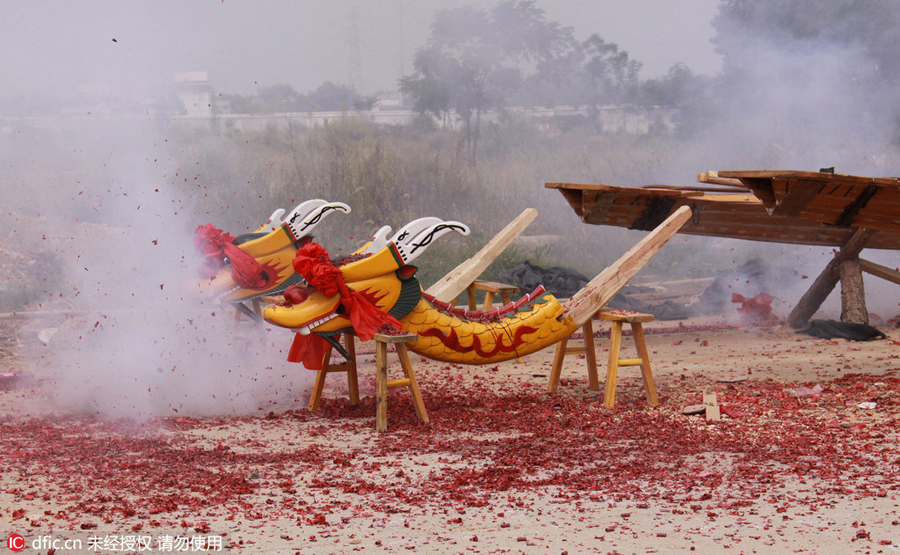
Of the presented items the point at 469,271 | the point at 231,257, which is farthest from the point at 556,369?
the point at 231,257

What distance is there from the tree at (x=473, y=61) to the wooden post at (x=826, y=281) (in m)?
9.87

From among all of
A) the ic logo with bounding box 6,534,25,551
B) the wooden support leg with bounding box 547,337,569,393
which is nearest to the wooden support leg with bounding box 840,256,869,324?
the wooden support leg with bounding box 547,337,569,393

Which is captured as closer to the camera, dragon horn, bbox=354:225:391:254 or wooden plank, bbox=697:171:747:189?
dragon horn, bbox=354:225:391:254

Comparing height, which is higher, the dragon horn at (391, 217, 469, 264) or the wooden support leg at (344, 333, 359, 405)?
the dragon horn at (391, 217, 469, 264)

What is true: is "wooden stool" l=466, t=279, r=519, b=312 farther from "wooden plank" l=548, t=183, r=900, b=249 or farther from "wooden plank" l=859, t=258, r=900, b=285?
"wooden plank" l=859, t=258, r=900, b=285

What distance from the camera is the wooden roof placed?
5.31 meters

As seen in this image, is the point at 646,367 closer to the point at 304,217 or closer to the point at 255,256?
the point at 304,217

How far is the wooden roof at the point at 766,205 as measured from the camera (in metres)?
5.31

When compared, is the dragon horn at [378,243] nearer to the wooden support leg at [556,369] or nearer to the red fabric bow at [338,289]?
the red fabric bow at [338,289]

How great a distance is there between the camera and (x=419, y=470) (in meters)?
4.24

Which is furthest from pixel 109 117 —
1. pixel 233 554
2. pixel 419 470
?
pixel 233 554

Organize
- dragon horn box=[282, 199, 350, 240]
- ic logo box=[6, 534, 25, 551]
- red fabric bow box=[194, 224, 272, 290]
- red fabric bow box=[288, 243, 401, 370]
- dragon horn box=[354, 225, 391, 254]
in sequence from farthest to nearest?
dragon horn box=[282, 199, 350, 240], red fabric bow box=[194, 224, 272, 290], dragon horn box=[354, 225, 391, 254], red fabric bow box=[288, 243, 401, 370], ic logo box=[6, 534, 25, 551]

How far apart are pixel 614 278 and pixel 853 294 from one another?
357 centimetres

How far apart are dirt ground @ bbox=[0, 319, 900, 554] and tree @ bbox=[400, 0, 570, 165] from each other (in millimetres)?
12233
